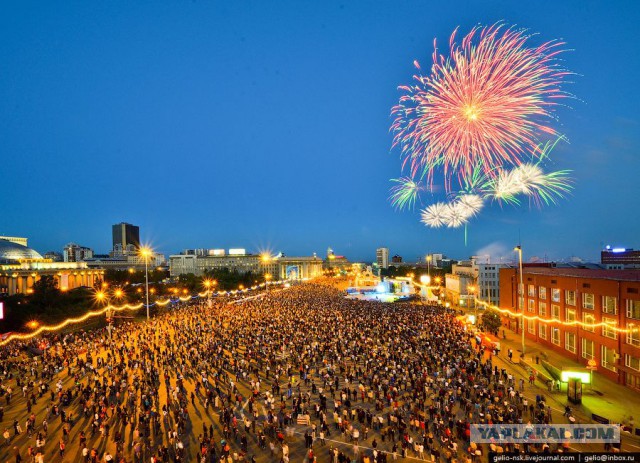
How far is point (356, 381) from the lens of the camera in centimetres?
2544

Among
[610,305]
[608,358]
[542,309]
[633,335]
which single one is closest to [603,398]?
[633,335]

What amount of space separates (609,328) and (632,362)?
115 inches

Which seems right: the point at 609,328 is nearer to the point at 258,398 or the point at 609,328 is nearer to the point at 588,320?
the point at 588,320

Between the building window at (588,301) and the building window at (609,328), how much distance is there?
1969mm

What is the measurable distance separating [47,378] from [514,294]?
4490 centimetres

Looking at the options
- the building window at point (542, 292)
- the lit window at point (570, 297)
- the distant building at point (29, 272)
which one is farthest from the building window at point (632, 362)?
the distant building at point (29, 272)

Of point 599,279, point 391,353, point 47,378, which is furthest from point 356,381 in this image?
point 47,378

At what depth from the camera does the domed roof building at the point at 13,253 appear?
95.2 metres

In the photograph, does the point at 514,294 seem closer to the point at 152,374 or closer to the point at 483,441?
the point at 483,441

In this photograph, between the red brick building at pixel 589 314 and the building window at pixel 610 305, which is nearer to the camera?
the red brick building at pixel 589 314

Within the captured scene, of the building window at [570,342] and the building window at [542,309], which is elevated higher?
the building window at [542,309]

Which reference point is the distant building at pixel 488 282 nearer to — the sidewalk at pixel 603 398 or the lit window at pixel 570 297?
the lit window at pixel 570 297

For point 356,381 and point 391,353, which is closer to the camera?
point 356,381

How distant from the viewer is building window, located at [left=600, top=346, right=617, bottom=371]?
86.6 ft
